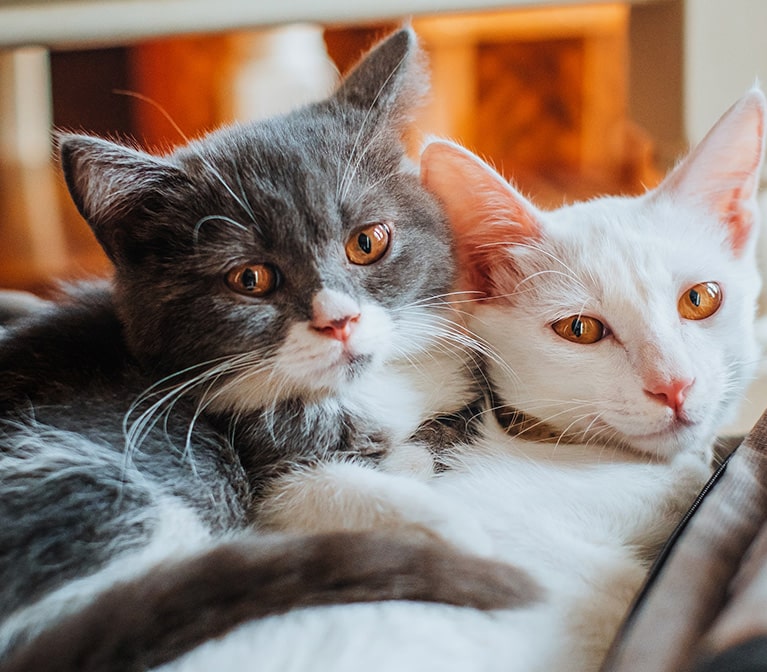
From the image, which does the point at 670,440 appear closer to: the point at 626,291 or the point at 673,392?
the point at 673,392

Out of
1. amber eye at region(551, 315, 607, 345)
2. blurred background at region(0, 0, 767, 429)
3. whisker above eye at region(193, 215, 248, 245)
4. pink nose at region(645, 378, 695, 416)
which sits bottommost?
pink nose at region(645, 378, 695, 416)

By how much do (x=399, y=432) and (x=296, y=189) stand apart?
304 millimetres

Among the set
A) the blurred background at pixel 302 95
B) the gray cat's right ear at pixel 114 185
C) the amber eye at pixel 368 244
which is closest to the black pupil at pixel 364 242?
the amber eye at pixel 368 244

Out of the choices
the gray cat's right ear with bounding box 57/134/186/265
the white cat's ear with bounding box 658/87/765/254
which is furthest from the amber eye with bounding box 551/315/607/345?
the gray cat's right ear with bounding box 57/134/186/265

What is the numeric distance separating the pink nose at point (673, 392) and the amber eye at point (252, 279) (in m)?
0.43

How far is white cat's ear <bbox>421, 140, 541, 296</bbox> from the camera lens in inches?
40.8

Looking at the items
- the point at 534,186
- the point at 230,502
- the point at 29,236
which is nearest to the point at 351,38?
the point at 534,186

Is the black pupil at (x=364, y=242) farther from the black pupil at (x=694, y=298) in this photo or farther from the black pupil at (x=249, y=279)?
the black pupil at (x=694, y=298)

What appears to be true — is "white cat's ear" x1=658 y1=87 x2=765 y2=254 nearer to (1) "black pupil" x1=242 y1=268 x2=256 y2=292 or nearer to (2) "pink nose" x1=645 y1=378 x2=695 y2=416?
(2) "pink nose" x1=645 y1=378 x2=695 y2=416

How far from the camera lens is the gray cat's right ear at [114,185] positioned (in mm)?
926

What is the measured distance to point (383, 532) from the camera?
771 mm

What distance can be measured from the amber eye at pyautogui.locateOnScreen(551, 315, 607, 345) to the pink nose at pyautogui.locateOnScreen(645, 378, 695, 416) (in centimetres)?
10

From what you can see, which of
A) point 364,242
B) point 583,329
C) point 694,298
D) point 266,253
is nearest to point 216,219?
point 266,253

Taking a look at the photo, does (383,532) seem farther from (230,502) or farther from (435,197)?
(435,197)
